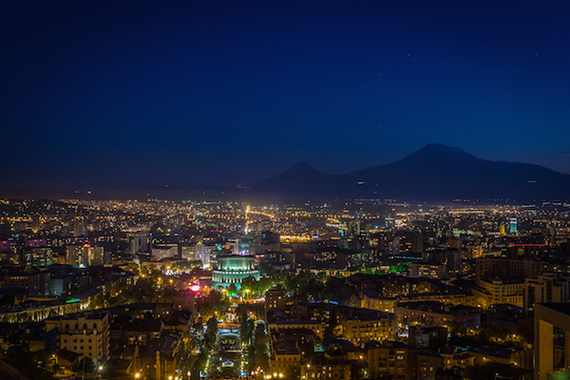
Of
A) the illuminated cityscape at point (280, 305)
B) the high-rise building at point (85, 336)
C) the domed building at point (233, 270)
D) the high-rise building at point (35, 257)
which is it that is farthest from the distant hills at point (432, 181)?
the high-rise building at point (85, 336)

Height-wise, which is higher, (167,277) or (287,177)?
(287,177)

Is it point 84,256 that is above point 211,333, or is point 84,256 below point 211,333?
above

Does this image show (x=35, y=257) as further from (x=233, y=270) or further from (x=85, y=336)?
(x=85, y=336)

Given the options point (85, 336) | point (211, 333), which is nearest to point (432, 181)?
point (211, 333)

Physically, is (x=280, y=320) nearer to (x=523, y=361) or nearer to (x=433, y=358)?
(x=433, y=358)

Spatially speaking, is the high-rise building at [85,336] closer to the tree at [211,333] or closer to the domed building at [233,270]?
the tree at [211,333]

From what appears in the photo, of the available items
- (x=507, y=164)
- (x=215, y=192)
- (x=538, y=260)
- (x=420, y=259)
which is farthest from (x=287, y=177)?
(x=538, y=260)
